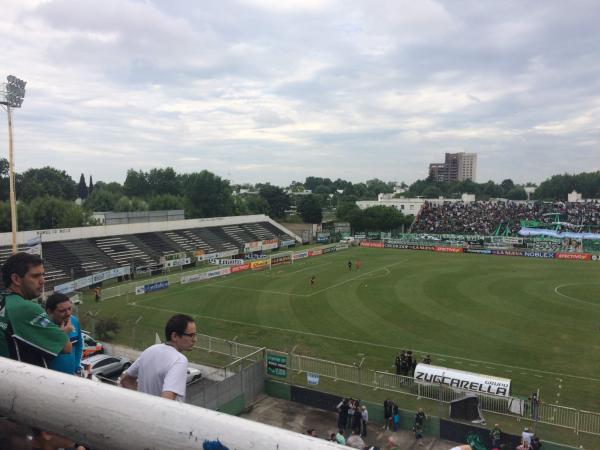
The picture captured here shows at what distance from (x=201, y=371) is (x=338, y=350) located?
25.6 feet

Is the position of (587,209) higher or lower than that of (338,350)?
higher

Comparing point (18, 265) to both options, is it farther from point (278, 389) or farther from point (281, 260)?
point (281, 260)

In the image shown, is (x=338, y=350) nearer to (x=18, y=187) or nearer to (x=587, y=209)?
(x=587, y=209)

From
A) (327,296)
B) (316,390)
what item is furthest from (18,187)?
(316,390)

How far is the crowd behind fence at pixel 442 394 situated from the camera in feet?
52.2

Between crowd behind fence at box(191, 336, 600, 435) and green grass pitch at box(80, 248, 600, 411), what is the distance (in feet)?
8.84

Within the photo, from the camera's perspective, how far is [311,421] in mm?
17469

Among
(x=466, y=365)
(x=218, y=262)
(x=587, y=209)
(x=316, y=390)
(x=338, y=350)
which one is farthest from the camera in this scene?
(x=587, y=209)

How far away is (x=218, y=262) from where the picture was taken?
53281mm

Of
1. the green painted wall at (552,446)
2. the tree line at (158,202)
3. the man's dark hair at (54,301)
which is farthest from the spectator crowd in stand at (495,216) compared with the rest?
the man's dark hair at (54,301)

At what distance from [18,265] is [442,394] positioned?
16255 millimetres

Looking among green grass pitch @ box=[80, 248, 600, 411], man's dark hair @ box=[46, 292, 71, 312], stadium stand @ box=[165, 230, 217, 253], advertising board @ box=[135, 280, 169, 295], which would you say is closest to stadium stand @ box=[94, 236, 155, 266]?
stadium stand @ box=[165, 230, 217, 253]

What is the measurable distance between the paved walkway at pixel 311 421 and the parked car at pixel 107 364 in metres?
6.34

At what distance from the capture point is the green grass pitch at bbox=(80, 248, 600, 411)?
23.4 meters
